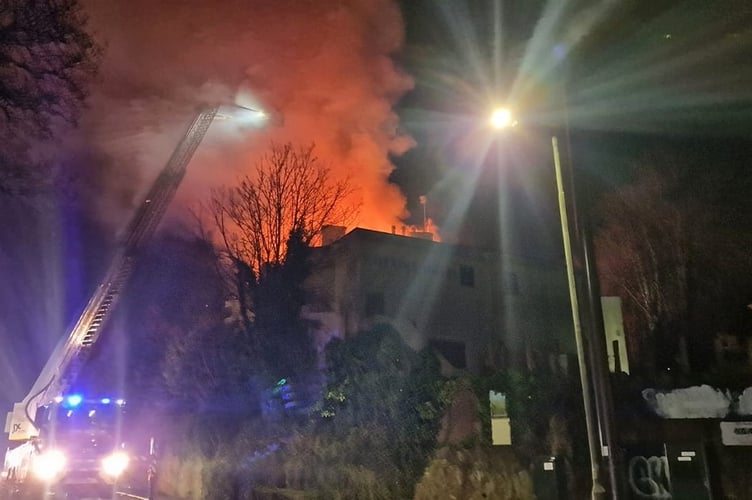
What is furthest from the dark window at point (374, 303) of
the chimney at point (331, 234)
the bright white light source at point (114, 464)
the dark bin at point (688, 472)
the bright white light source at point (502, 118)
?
the bright white light source at point (502, 118)

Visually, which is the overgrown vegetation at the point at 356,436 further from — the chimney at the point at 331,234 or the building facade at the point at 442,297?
the chimney at the point at 331,234

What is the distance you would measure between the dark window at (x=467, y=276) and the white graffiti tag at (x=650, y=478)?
63.1 ft

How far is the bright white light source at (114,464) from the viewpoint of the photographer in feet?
49.1

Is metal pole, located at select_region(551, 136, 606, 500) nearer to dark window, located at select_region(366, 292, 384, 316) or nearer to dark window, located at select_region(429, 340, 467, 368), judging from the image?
dark window, located at select_region(366, 292, 384, 316)

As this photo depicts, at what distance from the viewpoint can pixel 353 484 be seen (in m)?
12.7

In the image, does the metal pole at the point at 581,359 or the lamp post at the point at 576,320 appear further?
the lamp post at the point at 576,320

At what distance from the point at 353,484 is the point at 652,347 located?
1606cm

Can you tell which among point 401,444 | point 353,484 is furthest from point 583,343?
point 353,484

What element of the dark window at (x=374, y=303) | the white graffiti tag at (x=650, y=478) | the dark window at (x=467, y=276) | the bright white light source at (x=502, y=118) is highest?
the dark window at (x=467, y=276)

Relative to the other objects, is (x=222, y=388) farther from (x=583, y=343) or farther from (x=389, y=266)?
(x=583, y=343)

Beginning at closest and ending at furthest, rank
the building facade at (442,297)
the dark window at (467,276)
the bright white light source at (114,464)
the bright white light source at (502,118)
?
the bright white light source at (502,118) → the bright white light source at (114,464) → the building facade at (442,297) → the dark window at (467,276)

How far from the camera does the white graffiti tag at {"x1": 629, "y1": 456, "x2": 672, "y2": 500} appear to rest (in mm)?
9352

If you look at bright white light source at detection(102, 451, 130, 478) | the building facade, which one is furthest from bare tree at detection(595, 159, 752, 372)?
bright white light source at detection(102, 451, 130, 478)

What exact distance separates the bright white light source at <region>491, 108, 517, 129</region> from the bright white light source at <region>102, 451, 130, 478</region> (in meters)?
12.9
